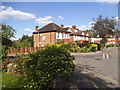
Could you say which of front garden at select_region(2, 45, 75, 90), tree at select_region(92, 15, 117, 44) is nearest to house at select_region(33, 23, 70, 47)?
tree at select_region(92, 15, 117, 44)

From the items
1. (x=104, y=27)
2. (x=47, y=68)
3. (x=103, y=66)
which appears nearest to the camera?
(x=47, y=68)

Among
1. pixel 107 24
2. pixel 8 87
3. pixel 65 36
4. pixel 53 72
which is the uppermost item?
pixel 107 24

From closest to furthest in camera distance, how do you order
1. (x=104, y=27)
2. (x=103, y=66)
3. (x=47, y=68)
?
(x=47, y=68), (x=103, y=66), (x=104, y=27)

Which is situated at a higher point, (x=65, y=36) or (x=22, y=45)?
(x=65, y=36)

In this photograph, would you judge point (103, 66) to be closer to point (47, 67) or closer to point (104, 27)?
point (47, 67)

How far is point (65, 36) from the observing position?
37750mm

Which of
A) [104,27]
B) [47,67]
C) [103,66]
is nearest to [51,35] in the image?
[104,27]

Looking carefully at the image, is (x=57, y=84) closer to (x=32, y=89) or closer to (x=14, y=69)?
(x=32, y=89)

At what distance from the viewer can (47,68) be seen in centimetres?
366

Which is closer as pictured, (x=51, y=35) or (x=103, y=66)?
(x=103, y=66)

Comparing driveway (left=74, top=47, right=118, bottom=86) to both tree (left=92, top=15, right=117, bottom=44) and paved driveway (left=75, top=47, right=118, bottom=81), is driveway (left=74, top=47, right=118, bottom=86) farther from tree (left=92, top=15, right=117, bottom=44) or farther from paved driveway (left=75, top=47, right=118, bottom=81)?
tree (left=92, top=15, right=117, bottom=44)

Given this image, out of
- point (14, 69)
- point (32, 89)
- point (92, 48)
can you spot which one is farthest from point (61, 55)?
point (92, 48)

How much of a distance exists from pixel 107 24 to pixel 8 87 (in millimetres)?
34491

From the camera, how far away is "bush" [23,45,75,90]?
3609mm
